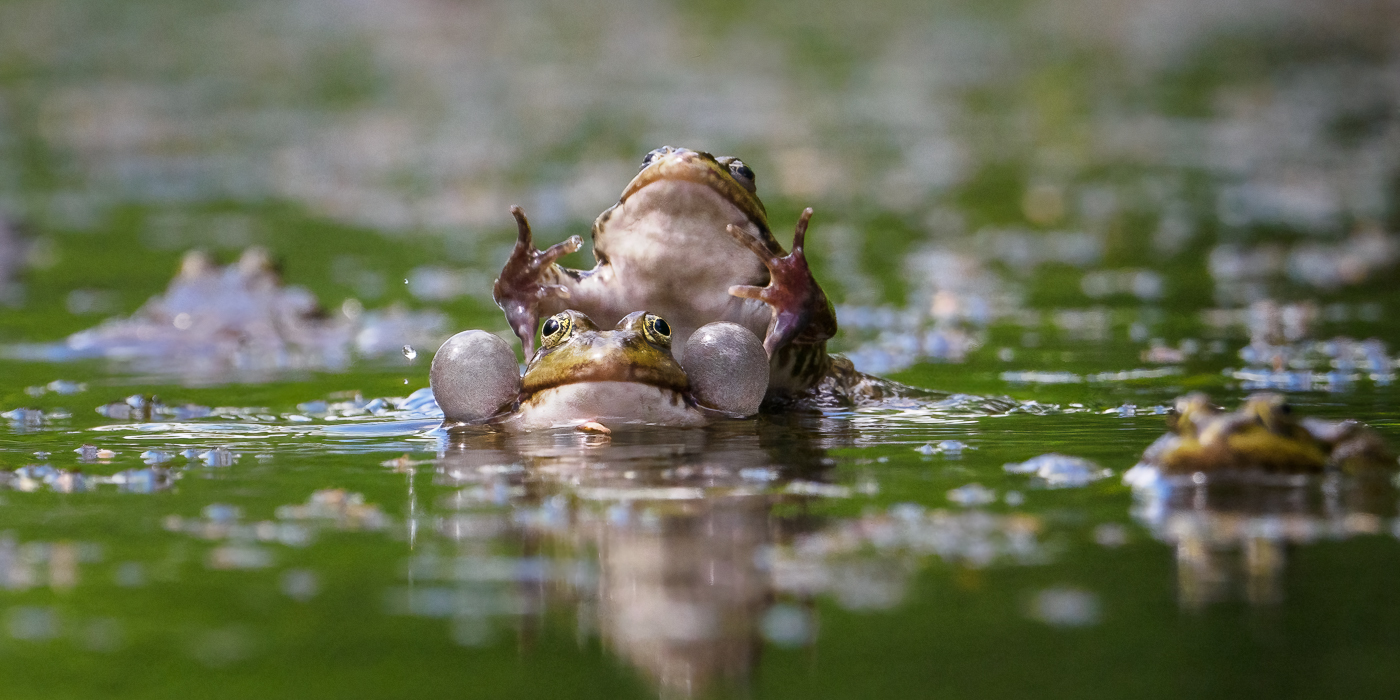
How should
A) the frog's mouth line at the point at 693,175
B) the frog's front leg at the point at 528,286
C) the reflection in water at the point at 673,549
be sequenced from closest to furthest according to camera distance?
the reflection in water at the point at 673,549, the frog's mouth line at the point at 693,175, the frog's front leg at the point at 528,286

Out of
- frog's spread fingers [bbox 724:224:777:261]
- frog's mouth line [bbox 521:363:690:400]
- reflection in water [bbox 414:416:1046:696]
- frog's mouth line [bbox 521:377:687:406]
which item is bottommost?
reflection in water [bbox 414:416:1046:696]

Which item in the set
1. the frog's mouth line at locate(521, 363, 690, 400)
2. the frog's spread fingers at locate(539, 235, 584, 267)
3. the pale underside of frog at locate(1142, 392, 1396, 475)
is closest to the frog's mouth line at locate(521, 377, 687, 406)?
the frog's mouth line at locate(521, 363, 690, 400)

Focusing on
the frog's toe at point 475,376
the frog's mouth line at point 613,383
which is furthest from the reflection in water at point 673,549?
the frog's toe at point 475,376

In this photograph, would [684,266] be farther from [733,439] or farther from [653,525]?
[653,525]

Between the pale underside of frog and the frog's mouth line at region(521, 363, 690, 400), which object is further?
the frog's mouth line at region(521, 363, 690, 400)

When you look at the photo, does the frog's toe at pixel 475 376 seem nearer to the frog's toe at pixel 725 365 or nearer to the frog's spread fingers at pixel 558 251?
the frog's spread fingers at pixel 558 251

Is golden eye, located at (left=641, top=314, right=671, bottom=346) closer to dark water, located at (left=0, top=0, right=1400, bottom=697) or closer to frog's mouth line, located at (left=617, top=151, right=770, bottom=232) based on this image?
dark water, located at (left=0, top=0, right=1400, bottom=697)
